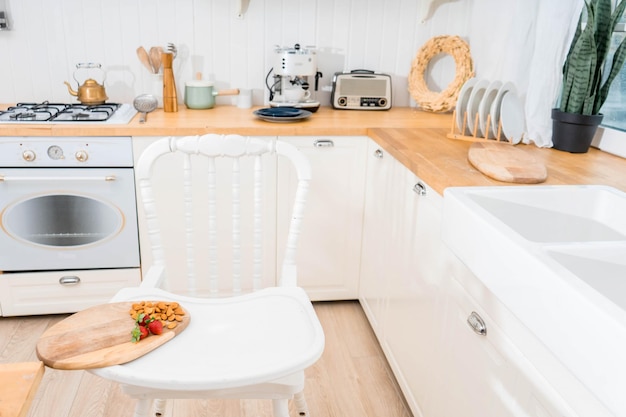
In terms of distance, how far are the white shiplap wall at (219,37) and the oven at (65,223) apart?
→ 2.04 feet

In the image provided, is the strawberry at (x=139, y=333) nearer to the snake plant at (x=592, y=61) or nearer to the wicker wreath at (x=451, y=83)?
the snake plant at (x=592, y=61)

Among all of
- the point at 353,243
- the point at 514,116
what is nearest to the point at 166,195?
the point at 353,243

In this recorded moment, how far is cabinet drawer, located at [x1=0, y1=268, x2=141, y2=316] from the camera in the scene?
7.32 ft

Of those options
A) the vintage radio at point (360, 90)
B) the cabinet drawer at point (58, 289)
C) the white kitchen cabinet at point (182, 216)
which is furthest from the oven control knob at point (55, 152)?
the vintage radio at point (360, 90)

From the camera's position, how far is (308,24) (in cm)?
264

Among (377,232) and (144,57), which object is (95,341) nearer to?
(377,232)

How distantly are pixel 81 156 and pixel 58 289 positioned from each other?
2.00 ft

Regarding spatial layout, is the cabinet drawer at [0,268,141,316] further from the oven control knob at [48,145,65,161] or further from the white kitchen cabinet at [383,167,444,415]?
the white kitchen cabinet at [383,167,444,415]

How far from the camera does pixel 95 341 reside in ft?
3.35

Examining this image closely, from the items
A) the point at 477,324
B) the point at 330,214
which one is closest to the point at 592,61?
the point at 477,324

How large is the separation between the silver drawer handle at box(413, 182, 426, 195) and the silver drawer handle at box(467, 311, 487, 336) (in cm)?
45

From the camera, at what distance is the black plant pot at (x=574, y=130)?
5.77 ft

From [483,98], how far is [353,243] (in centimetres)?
85

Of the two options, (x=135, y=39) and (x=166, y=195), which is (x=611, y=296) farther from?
(x=135, y=39)
